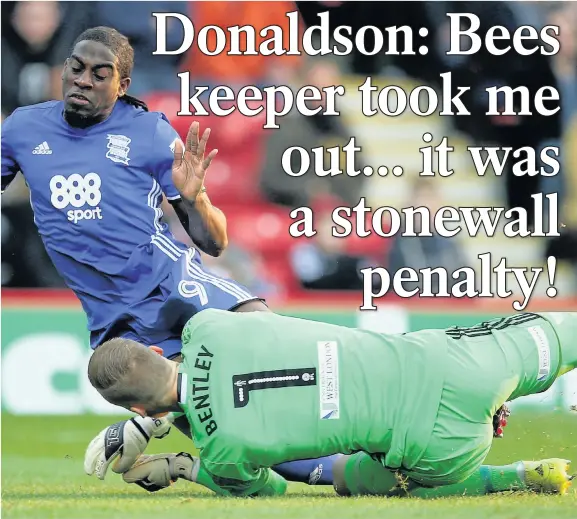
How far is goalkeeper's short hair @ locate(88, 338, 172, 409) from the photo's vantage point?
4281 mm

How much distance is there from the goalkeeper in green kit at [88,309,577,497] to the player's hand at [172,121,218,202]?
1.11 meters

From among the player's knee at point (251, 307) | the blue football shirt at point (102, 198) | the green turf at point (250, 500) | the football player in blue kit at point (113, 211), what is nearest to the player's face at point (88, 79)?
the football player in blue kit at point (113, 211)

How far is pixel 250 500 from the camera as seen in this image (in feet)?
15.7

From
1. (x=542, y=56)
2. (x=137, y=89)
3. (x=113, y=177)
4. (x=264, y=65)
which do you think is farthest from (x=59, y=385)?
(x=542, y=56)

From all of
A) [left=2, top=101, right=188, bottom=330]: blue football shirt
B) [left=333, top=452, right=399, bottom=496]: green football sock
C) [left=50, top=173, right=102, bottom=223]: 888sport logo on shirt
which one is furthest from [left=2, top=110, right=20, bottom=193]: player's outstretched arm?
[left=333, top=452, right=399, bottom=496]: green football sock

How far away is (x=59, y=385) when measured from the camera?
9820mm

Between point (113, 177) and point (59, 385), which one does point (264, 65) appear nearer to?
point (59, 385)

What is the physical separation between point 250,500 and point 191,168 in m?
1.78

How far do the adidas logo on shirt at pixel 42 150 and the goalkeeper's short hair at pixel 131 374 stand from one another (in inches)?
70.2

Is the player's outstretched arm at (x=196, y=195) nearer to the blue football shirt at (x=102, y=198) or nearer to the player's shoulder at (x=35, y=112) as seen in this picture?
the blue football shirt at (x=102, y=198)

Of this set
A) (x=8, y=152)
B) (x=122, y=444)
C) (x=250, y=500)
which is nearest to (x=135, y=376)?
(x=250, y=500)

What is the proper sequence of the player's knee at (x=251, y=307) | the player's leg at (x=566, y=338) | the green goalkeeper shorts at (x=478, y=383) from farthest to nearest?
the player's knee at (x=251, y=307) → the player's leg at (x=566, y=338) → the green goalkeeper shorts at (x=478, y=383)

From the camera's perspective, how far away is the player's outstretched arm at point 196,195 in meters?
5.47

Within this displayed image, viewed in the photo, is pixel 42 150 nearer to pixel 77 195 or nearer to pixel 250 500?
pixel 77 195
